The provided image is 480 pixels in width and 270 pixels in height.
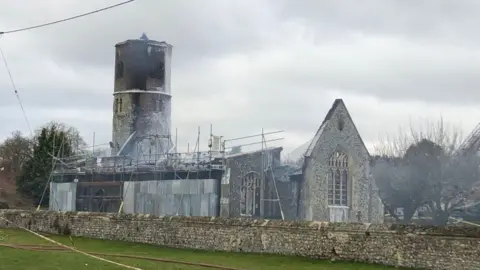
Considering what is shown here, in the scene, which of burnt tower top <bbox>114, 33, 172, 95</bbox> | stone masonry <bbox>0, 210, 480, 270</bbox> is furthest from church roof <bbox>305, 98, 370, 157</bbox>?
stone masonry <bbox>0, 210, 480, 270</bbox>

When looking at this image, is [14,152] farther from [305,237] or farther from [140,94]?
[305,237]

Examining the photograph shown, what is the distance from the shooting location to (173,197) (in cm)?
4200

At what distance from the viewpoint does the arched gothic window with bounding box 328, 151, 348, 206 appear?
44.9m

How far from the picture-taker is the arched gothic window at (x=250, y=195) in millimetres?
40812

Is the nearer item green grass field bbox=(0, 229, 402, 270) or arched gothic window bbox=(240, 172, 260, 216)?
green grass field bbox=(0, 229, 402, 270)

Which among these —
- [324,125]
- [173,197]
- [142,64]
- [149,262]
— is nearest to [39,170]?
[142,64]

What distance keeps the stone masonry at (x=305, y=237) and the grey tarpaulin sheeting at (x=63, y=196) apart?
70.0 ft

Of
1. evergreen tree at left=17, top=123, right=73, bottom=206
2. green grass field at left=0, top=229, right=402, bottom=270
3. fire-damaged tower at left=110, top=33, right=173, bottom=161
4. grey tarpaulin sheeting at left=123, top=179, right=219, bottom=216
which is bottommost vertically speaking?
green grass field at left=0, top=229, right=402, bottom=270

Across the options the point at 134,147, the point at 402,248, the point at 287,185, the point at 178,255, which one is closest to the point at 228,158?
the point at 287,185

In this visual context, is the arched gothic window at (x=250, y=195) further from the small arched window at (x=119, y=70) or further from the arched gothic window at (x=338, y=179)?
the small arched window at (x=119, y=70)

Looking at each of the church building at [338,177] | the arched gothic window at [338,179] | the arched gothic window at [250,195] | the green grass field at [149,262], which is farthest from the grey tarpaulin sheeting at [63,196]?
the green grass field at [149,262]

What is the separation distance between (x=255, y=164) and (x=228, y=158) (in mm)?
2270

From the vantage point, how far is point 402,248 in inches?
703

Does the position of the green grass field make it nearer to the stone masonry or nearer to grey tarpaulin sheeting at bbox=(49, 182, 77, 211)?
the stone masonry
